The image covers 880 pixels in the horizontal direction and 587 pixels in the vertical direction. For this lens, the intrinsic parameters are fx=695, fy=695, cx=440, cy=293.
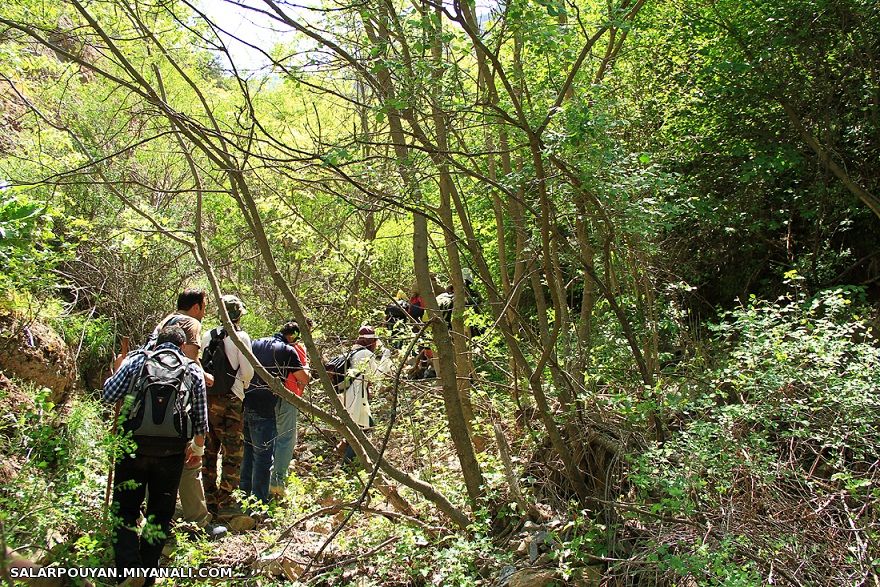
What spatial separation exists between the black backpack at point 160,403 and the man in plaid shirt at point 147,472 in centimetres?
4

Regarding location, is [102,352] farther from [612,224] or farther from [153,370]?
[612,224]

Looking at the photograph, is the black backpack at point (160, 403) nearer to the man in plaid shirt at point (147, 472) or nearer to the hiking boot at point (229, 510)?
the man in plaid shirt at point (147, 472)

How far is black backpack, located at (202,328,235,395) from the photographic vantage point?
548cm

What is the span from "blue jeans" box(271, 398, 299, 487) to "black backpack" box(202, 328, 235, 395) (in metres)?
0.46

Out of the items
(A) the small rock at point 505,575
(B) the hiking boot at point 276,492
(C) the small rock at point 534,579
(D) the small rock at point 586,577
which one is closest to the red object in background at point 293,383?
(B) the hiking boot at point 276,492

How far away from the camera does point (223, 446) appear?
577 centimetres

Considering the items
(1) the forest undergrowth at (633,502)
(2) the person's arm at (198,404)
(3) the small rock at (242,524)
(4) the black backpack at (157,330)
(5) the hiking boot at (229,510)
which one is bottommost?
(3) the small rock at (242,524)

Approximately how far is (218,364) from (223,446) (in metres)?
0.77

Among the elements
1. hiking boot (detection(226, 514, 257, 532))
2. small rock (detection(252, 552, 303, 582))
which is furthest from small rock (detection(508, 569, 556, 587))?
hiking boot (detection(226, 514, 257, 532))

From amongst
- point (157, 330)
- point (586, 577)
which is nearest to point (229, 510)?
point (157, 330)

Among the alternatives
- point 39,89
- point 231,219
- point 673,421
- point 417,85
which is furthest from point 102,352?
point 673,421

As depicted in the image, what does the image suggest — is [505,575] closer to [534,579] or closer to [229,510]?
[534,579]

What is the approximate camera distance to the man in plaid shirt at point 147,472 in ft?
13.4

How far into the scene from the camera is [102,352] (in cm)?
838
